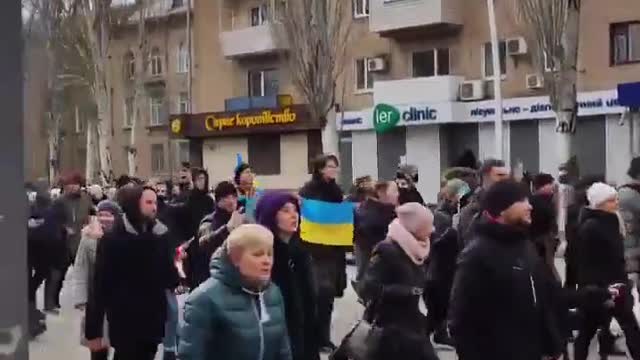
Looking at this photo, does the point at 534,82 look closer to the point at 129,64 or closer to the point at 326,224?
the point at 326,224

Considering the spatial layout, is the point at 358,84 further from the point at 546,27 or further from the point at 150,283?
the point at 150,283

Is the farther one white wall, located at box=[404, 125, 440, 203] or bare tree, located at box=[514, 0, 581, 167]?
white wall, located at box=[404, 125, 440, 203]

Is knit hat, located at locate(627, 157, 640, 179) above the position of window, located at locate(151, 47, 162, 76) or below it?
below

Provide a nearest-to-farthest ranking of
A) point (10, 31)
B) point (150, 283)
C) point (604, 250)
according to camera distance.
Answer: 1. point (10, 31)
2. point (150, 283)
3. point (604, 250)

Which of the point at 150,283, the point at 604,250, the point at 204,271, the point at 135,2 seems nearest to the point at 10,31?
the point at 150,283

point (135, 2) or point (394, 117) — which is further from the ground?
point (135, 2)

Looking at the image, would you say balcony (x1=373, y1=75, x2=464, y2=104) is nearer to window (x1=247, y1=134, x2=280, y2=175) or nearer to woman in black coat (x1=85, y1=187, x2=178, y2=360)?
window (x1=247, y1=134, x2=280, y2=175)

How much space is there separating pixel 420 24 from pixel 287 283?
2722 centimetres

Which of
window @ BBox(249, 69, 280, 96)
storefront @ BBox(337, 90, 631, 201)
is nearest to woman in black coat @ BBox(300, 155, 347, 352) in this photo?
storefront @ BBox(337, 90, 631, 201)

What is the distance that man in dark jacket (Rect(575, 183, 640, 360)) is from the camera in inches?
331

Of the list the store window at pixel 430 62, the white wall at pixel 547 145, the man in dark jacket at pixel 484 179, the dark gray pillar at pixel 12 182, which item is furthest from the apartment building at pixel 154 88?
the dark gray pillar at pixel 12 182

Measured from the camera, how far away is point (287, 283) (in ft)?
21.5

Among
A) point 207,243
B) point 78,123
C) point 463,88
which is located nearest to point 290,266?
point 207,243

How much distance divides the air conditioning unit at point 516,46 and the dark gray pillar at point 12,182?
90.1 ft
